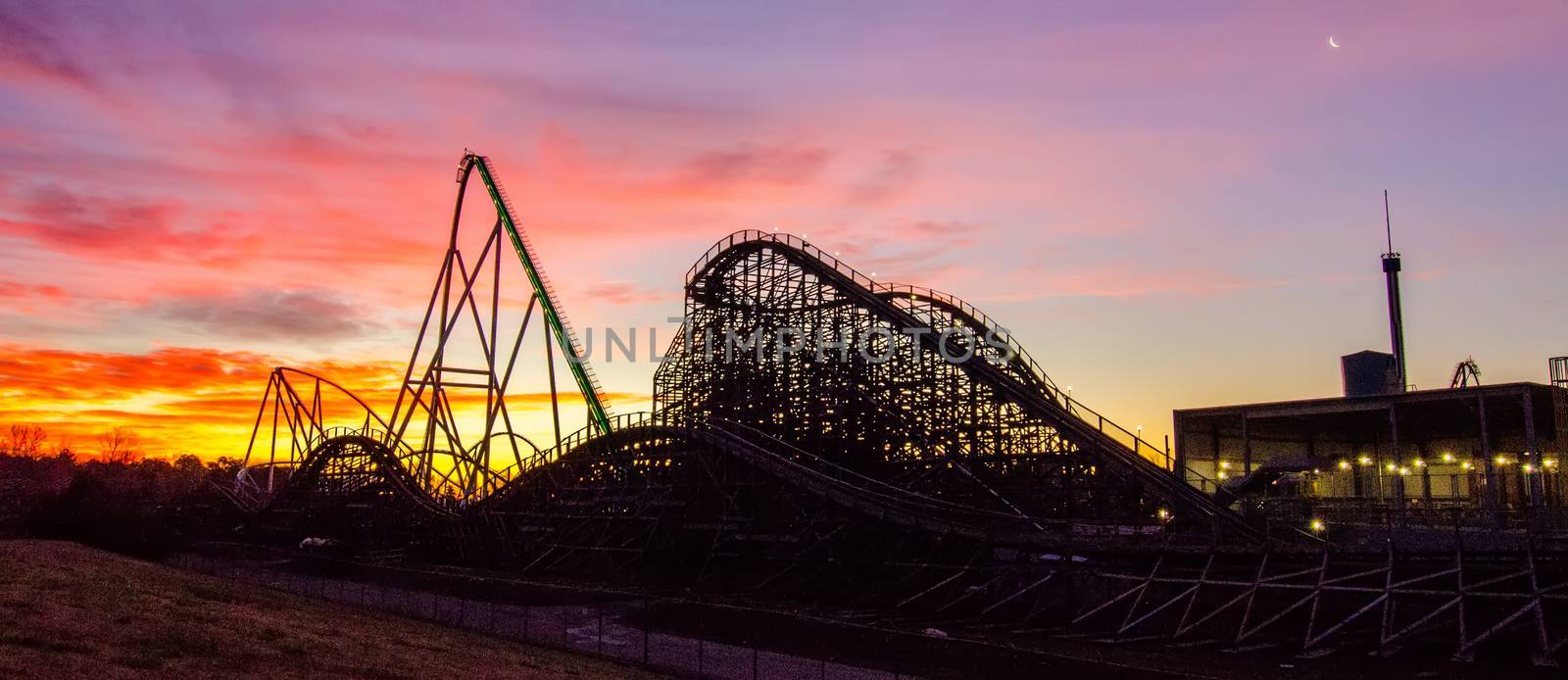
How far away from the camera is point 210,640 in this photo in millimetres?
15281

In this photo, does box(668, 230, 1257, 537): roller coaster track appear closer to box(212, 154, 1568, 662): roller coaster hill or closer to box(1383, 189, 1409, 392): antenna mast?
box(212, 154, 1568, 662): roller coaster hill

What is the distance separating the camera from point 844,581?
27.1 meters

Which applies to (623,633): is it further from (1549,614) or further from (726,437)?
(1549,614)

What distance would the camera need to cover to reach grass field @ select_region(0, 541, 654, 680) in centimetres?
1342

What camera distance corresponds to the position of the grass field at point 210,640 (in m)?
13.4

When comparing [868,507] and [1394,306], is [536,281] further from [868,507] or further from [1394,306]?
[1394,306]

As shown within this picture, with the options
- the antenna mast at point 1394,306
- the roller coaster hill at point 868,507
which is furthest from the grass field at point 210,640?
the antenna mast at point 1394,306

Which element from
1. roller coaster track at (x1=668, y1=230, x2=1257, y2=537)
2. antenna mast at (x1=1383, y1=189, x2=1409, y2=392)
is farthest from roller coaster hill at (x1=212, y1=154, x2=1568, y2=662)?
antenna mast at (x1=1383, y1=189, x2=1409, y2=392)

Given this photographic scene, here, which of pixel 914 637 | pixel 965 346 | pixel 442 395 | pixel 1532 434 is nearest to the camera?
pixel 914 637

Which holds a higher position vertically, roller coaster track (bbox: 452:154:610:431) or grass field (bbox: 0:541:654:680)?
roller coaster track (bbox: 452:154:610:431)

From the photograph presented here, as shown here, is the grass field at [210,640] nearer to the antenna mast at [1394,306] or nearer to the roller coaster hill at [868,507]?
the roller coaster hill at [868,507]

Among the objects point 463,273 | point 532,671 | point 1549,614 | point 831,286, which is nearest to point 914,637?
point 532,671

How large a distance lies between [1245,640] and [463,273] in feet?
109

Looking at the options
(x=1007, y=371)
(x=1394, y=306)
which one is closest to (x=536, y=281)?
(x=1007, y=371)
